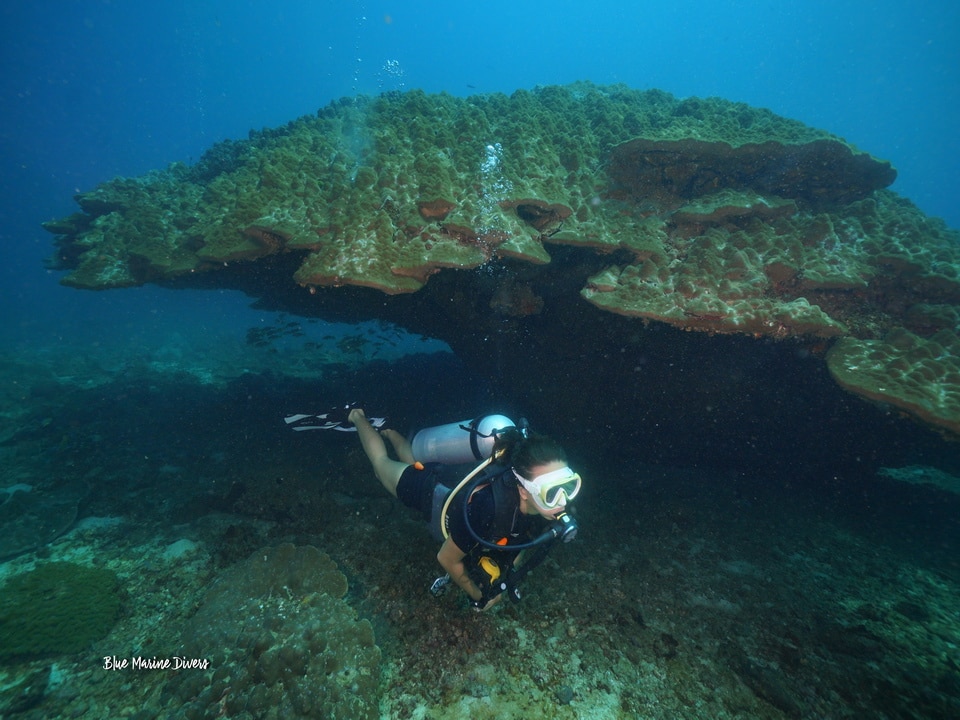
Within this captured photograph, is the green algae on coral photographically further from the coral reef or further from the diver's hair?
the coral reef

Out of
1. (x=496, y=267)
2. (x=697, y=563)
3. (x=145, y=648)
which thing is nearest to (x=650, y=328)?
(x=496, y=267)

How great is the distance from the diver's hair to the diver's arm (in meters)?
0.98

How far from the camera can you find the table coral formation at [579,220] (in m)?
5.43

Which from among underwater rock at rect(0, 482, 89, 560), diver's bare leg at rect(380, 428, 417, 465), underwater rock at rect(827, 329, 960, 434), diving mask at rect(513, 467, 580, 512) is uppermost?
underwater rock at rect(827, 329, 960, 434)

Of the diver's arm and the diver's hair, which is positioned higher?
the diver's hair

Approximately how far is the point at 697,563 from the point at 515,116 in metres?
8.33

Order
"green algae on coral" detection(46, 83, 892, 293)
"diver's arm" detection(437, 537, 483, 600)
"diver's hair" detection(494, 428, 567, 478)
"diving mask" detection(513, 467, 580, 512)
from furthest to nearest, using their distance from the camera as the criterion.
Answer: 1. "green algae on coral" detection(46, 83, 892, 293)
2. "diver's arm" detection(437, 537, 483, 600)
3. "diver's hair" detection(494, 428, 567, 478)
4. "diving mask" detection(513, 467, 580, 512)

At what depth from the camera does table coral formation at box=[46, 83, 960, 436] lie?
17.8 feet

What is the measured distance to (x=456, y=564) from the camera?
12.6 ft

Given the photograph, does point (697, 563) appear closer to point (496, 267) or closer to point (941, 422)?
point (941, 422)

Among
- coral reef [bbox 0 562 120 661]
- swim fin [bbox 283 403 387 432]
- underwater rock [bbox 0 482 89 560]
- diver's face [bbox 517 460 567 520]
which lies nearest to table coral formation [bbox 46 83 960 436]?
swim fin [bbox 283 403 387 432]

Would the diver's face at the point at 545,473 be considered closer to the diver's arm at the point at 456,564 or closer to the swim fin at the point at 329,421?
the diver's arm at the point at 456,564

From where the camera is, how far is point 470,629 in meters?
4.11

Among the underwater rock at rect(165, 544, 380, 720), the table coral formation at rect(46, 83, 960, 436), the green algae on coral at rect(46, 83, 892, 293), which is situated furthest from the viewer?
the green algae on coral at rect(46, 83, 892, 293)
